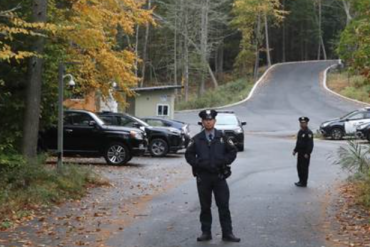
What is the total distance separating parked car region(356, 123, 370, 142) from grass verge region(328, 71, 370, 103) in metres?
16.6

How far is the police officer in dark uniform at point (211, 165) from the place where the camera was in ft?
26.3

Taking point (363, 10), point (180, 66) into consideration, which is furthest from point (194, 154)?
point (180, 66)

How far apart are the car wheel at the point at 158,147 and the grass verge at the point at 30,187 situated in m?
9.56

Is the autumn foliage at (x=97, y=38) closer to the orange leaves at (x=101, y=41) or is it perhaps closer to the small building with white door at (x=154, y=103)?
the orange leaves at (x=101, y=41)

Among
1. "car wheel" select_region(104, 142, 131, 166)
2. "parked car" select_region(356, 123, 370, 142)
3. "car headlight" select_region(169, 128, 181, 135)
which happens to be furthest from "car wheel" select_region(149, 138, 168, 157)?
"parked car" select_region(356, 123, 370, 142)

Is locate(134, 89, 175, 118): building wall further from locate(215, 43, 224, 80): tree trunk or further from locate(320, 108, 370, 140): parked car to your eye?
locate(215, 43, 224, 80): tree trunk

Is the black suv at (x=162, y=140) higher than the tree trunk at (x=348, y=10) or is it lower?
lower

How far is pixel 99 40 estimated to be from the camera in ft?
58.0

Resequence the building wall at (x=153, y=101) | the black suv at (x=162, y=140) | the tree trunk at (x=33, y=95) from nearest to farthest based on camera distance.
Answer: the tree trunk at (x=33, y=95) < the black suv at (x=162, y=140) < the building wall at (x=153, y=101)

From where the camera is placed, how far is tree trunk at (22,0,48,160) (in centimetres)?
1323

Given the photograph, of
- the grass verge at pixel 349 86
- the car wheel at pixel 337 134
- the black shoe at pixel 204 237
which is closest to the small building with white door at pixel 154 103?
the car wheel at pixel 337 134

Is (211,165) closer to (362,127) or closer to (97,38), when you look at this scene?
(97,38)

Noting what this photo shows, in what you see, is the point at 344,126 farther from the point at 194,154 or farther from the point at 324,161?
the point at 194,154

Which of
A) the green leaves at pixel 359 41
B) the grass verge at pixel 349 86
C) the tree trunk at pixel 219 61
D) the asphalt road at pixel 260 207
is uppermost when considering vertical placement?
the tree trunk at pixel 219 61
